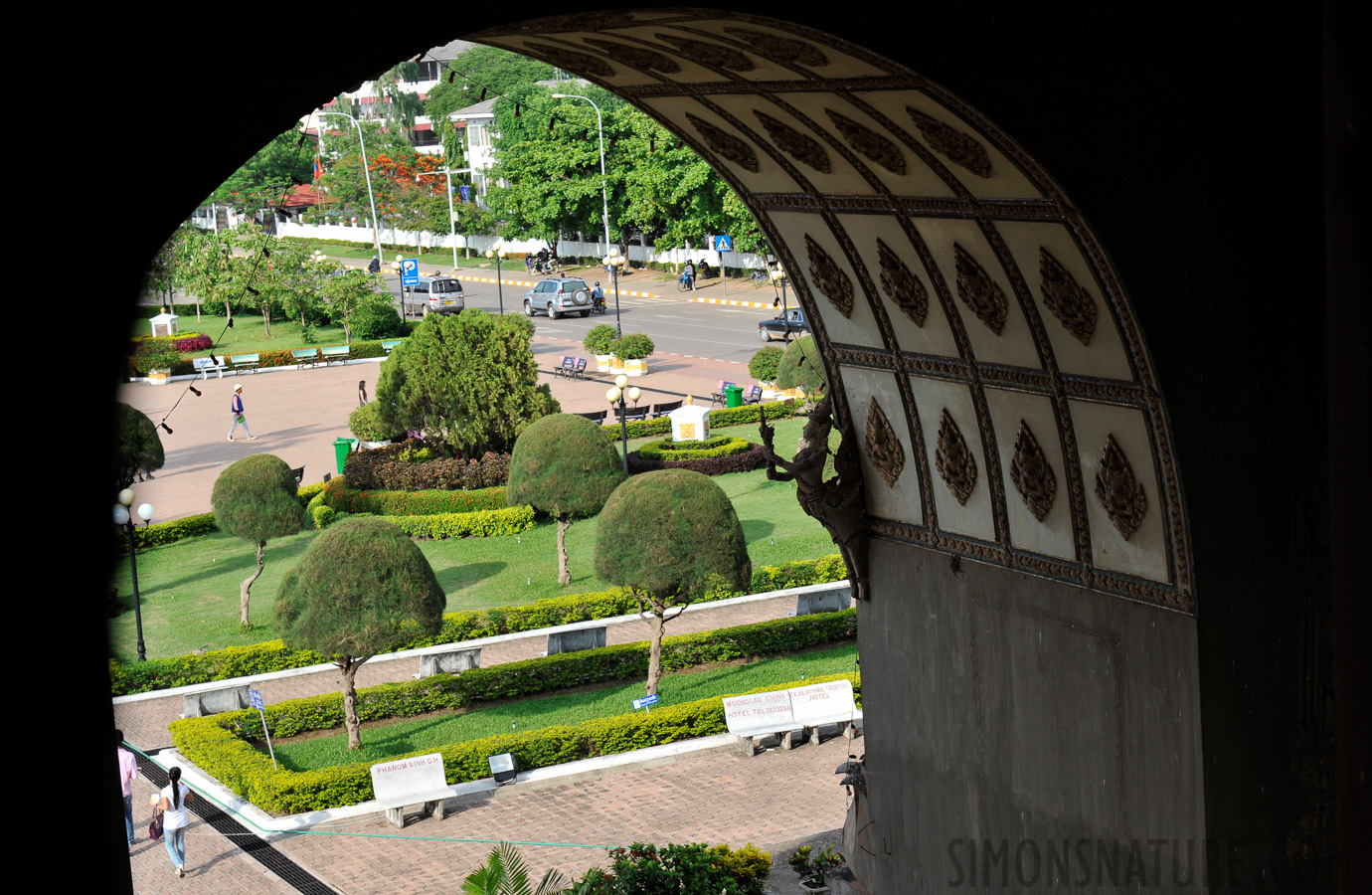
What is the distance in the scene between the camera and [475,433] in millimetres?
23969

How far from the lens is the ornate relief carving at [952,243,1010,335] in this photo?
7027mm

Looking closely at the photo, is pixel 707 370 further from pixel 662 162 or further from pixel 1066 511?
pixel 1066 511

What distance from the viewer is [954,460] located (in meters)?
7.91

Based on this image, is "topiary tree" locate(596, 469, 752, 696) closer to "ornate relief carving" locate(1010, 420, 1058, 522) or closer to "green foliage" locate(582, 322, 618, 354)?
"ornate relief carving" locate(1010, 420, 1058, 522)

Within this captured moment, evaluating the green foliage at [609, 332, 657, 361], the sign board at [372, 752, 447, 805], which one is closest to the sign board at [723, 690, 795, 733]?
the sign board at [372, 752, 447, 805]

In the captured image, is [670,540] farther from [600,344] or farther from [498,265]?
[498,265]

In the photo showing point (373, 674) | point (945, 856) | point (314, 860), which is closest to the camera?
point (945, 856)

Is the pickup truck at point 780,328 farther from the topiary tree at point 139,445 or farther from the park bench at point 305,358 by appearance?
the topiary tree at point 139,445

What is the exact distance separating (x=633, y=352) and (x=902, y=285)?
24864mm

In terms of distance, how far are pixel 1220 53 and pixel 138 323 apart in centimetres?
498

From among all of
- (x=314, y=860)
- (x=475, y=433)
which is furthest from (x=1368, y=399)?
(x=475, y=433)

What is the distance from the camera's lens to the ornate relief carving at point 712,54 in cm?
600

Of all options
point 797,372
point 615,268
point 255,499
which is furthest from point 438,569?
point 615,268

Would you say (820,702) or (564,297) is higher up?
(564,297)
